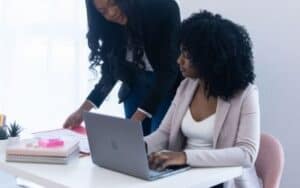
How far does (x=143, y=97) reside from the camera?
2.03m

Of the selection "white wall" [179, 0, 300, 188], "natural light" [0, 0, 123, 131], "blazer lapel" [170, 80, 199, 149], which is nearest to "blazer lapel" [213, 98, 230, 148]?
"blazer lapel" [170, 80, 199, 149]

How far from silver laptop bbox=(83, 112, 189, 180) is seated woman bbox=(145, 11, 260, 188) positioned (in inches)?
10.9

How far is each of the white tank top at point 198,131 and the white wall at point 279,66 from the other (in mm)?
581

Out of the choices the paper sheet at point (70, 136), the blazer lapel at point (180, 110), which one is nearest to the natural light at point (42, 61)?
the paper sheet at point (70, 136)

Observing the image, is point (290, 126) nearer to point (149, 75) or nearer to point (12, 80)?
point (149, 75)

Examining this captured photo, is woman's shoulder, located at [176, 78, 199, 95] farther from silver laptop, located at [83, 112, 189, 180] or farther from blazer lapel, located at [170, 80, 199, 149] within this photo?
silver laptop, located at [83, 112, 189, 180]

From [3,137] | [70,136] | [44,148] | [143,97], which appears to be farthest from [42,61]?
[44,148]

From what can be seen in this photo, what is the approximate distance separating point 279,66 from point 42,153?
1.18 meters

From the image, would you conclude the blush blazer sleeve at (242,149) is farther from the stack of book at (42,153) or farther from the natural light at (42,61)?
the natural light at (42,61)

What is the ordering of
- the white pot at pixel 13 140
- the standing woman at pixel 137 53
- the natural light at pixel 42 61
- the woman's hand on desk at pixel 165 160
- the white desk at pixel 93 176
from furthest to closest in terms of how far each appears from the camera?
the natural light at pixel 42 61
the standing woman at pixel 137 53
the white pot at pixel 13 140
the woman's hand on desk at pixel 165 160
the white desk at pixel 93 176

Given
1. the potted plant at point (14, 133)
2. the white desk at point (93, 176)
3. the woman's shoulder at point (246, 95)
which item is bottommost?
the white desk at point (93, 176)

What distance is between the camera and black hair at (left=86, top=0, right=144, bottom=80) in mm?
1931

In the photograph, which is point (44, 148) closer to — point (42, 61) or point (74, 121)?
point (74, 121)

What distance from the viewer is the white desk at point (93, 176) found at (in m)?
1.25
